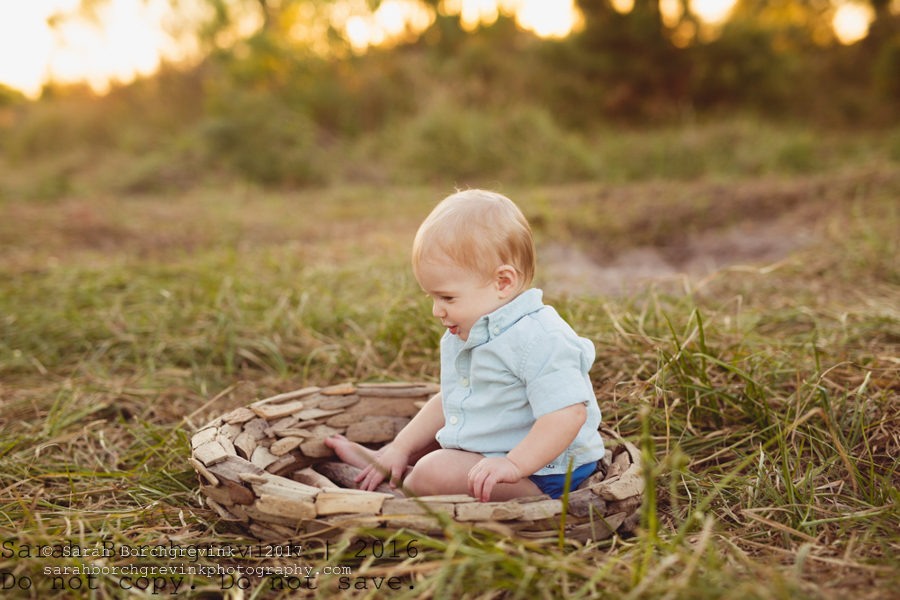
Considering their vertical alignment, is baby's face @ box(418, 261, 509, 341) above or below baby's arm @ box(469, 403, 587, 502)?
above

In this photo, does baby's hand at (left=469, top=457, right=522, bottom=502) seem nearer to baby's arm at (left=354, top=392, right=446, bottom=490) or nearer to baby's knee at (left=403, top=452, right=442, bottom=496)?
baby's knee at (left=403, top=452, right=442, bottom=496)

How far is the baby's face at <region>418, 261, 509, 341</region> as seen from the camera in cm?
143

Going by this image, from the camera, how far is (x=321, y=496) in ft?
3.93

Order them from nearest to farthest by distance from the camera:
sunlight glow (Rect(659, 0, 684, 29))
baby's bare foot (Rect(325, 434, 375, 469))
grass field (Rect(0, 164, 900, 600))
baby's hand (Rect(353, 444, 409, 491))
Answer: grass field (Rect(0, 164, 900, 600)) < baby's hand (Rect(353, 444, 409, 491)) < baby's bare foot (Rect(325, 434, 375, 469)) < sunlight glow (Rect(659, 0, 684, 29))

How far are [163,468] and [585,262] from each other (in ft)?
9.88

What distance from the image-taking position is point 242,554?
49.4 inches

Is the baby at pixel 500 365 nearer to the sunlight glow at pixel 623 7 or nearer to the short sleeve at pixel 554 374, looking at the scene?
the short sleeve at pixel 554 374

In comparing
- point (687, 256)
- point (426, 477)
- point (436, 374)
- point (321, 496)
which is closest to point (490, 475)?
point (426, 477)

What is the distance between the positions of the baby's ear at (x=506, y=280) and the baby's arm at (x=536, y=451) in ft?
1.10

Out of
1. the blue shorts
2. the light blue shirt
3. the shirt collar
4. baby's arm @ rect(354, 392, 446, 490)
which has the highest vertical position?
the shirt collar

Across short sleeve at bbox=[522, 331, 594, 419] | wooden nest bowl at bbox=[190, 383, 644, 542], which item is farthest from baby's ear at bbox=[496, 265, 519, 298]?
wooden nest bowl at bbox=[190, 383, 644, 542]

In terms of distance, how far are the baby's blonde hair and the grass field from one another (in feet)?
1.88

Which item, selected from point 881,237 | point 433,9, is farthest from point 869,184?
point 433,9

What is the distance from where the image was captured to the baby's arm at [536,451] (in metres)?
1.31
